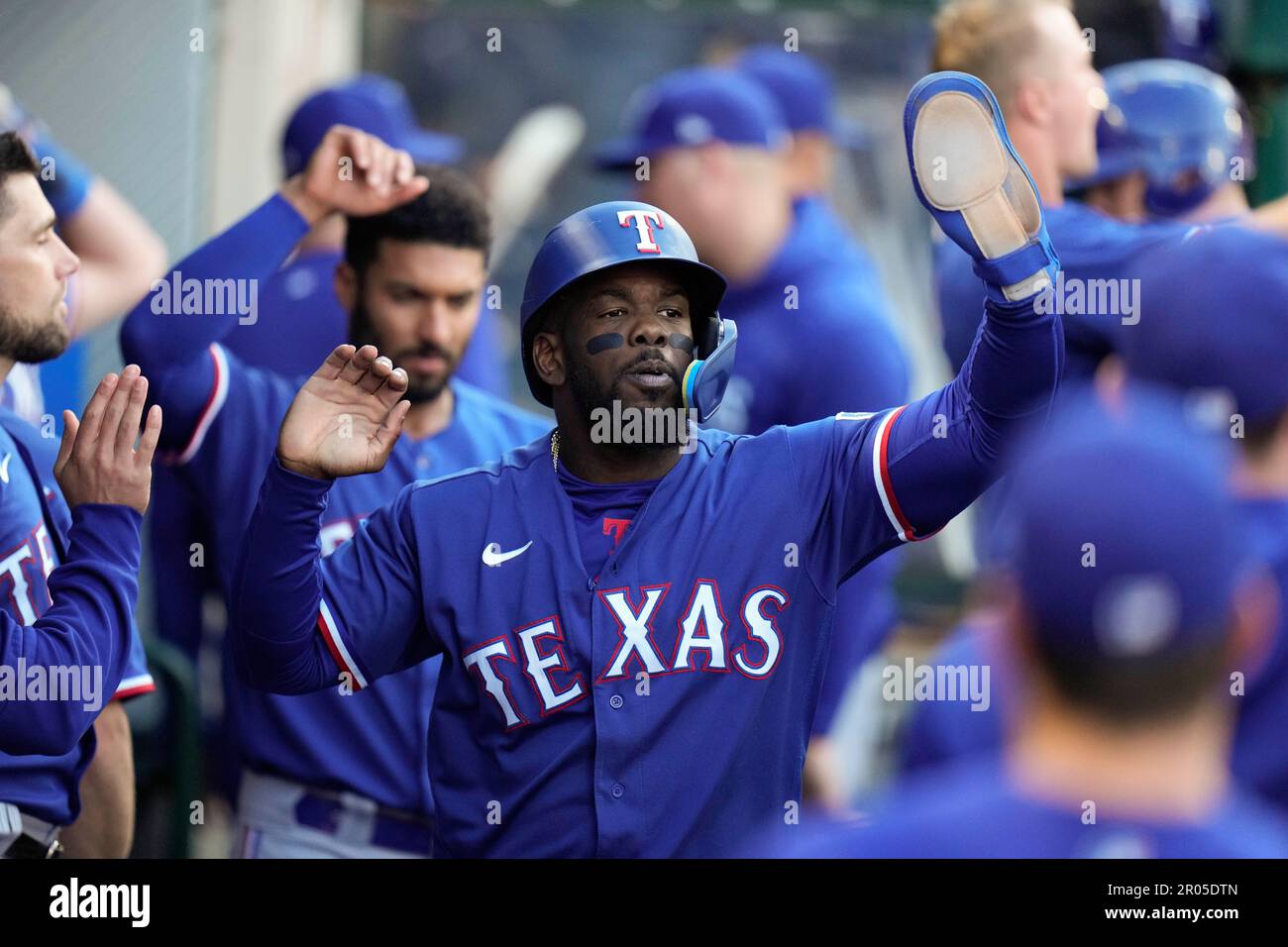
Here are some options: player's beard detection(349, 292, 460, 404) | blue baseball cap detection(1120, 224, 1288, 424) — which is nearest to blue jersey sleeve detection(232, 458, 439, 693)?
player's beard detection(349, 292, 460, 404)

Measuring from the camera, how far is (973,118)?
2.80 m

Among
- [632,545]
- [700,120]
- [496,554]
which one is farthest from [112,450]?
[700,120]

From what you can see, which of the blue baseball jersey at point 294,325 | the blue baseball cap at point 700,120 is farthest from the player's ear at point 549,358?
the blue baseball cap at point 700,120

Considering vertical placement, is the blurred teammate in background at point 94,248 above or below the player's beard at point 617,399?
above

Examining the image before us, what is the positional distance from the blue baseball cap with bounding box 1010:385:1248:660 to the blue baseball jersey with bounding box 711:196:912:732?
112 inches

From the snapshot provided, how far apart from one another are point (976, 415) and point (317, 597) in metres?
1.06

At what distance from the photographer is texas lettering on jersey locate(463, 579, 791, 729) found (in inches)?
112

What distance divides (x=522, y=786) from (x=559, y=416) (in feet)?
2.06

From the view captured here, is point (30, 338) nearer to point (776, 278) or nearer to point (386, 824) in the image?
point (386, 824)

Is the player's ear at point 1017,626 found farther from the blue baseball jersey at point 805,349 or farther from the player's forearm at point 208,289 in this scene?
the blue baseball jersey at point 805,349

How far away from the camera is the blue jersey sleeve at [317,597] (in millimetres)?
2861

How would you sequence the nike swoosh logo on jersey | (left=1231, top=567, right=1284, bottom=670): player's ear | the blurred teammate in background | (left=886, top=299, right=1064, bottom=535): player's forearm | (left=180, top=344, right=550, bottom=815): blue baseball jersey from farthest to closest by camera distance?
the blurred teammate in background
(left=180, top=344, right=550, bottom=815): blue baseball jersey
the nike swoosh logo on jersey
(left=886, top=299, right=1064, bottom=535): player's forearm
(left=1231, top=567, right=1284, bottom=670): player's ear

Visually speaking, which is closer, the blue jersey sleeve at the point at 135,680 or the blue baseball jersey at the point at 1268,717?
the blue baseball jersey at the point at 1268,717

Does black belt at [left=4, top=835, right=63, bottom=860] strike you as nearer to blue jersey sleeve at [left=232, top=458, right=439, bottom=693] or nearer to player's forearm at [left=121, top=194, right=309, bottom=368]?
blue jersey sleeve at [left=232, top=458, right=439, bottom=693]
